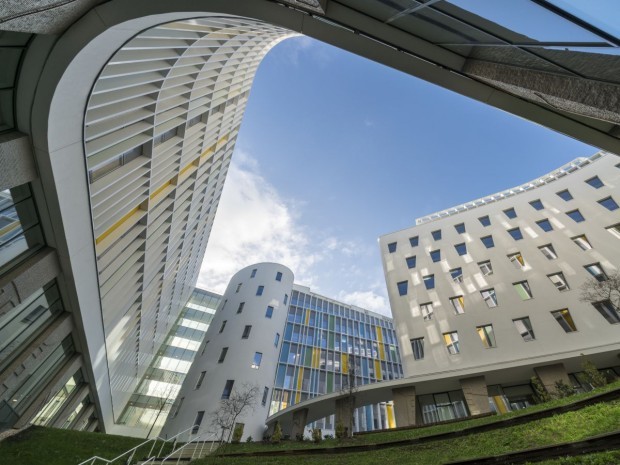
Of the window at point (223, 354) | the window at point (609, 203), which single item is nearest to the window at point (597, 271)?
the window at point (609, 203)

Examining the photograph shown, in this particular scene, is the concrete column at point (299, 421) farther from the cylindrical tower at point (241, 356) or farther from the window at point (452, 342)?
the window at point (452, 342)

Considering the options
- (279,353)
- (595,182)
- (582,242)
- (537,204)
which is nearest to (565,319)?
(582,242)

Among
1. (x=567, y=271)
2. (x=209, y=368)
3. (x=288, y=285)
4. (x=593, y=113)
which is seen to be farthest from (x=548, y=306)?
(x=209, y=368)

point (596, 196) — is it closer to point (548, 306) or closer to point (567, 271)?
point (567, 271)

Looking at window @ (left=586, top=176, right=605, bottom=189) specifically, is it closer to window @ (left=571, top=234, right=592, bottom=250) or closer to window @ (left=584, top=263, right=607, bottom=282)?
window @ (left=571, top=234, right=592, bottom=250)

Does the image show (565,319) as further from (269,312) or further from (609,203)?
(269,312)

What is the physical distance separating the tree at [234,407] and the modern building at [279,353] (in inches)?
13.7

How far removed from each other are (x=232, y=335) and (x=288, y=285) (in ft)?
33.7

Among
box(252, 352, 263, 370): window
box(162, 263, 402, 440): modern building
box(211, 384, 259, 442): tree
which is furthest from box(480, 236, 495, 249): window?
box(211, 384, 259, 442): tree

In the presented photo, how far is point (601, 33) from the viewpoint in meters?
2.83

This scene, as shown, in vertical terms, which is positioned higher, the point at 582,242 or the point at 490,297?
the point at 582,242

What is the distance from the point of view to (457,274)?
26219mm

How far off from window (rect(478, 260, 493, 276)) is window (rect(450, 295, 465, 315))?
327cm

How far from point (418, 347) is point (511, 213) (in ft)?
54.6
